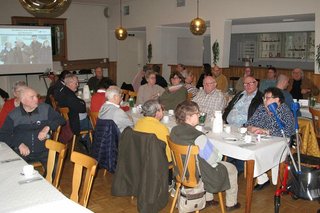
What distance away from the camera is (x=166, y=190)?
3.15 m

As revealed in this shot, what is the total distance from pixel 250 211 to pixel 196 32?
5.06 m

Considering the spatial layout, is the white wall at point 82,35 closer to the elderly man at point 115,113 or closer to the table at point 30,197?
the elderly man at point 115,113

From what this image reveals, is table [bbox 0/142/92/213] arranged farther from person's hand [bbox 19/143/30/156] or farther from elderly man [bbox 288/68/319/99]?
elderly man [bbox 288/68/319/99]

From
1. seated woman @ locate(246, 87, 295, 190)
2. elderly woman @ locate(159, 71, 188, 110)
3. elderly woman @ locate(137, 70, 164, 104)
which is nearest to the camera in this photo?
seated woman @ locate(246, 87, 295, 190)

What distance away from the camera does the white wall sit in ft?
36.4

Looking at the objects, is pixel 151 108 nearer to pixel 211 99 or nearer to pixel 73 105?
pixel 211 99

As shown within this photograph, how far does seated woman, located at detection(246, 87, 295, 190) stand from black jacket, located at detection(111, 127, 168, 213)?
1216 mm

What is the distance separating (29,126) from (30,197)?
5.46 ft

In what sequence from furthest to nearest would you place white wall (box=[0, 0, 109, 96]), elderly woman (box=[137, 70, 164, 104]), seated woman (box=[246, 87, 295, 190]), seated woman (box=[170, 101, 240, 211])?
1. white wall (box=[0, 0, 109, 96])
2. elderly woman (box=[137, 70, 164, 104])
3. seated woman (box=[246, 87, 295, 190])
4. seated woman (box=[170, 101, 240, 211])

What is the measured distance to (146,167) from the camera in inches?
121

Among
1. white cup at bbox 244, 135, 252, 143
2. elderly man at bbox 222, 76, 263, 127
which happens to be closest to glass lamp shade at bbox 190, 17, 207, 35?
elderly man at bbox 222, 76, 263, 127

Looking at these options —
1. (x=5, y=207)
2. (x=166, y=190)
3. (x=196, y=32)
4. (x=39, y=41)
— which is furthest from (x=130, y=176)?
(x=39, y=41)

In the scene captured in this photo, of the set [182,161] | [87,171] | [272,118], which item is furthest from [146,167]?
[272,118]

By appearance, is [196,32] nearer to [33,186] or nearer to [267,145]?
[267,145]
